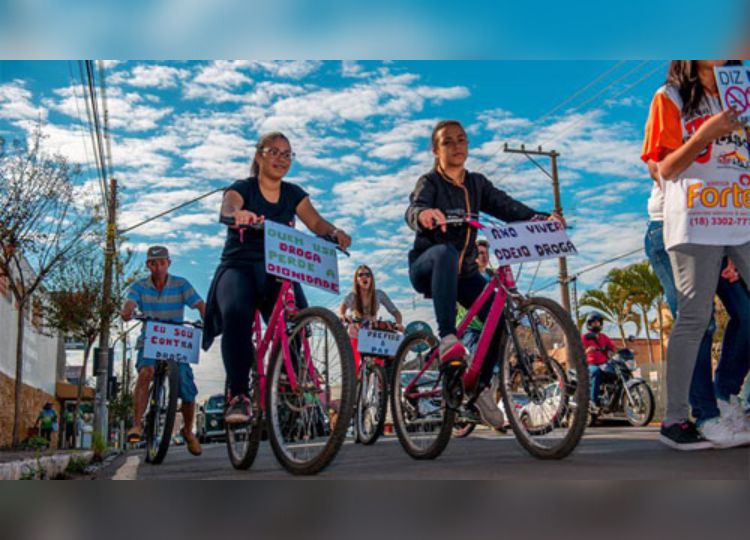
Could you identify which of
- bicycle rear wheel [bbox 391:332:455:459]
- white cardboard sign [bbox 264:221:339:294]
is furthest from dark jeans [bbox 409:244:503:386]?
white cardboard sign [bbox 264:221:339:294]

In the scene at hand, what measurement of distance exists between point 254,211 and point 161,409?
5.88 feet

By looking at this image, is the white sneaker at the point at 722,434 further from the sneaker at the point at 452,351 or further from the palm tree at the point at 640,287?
the palm tree at the point at 640,287

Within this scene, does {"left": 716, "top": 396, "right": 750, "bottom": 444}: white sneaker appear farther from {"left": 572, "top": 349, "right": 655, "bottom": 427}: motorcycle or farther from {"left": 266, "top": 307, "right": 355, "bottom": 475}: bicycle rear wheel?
{"left": 572, "top": 349, "right": 655, "bottom": 427}: motorcycle

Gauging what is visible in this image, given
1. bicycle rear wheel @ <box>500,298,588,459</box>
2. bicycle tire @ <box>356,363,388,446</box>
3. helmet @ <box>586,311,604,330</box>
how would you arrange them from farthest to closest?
helmet @ <box>586,311,604,330</box> → bicycle tire @ <box>356,363,388,446</box> → bicycle rear wheel @ <box>500,298,588,459</box>

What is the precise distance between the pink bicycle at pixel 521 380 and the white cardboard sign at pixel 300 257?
23.7 inches

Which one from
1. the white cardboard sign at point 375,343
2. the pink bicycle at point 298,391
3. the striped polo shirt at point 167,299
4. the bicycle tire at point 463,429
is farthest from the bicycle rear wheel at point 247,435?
the bicycle tire at point 463,429

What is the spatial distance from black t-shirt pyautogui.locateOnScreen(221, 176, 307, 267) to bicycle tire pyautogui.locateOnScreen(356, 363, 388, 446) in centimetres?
179

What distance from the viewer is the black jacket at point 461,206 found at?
399 cm

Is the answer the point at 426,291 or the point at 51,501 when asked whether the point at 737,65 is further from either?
the point at 51,501

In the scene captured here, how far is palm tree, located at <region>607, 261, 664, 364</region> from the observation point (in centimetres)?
615

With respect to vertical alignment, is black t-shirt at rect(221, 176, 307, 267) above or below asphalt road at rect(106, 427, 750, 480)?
above

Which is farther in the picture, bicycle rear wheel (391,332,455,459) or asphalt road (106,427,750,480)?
bicycle rear wheel (391,332,455,459)

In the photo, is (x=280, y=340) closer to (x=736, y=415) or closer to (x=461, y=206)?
A: (x=461, y=206)

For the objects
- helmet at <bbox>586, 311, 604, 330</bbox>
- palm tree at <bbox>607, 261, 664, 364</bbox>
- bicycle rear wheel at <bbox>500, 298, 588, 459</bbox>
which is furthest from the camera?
helmet at <bbox>586, 311, 604, 330</bbox>
